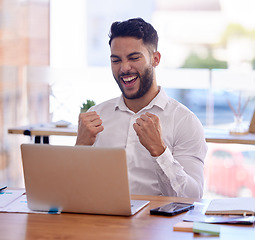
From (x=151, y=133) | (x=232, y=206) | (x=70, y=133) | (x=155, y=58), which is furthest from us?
(x=70, y=133)

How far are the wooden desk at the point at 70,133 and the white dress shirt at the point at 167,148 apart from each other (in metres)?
0.92

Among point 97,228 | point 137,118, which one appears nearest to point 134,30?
point 137,118

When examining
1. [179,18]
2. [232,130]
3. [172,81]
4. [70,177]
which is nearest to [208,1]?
[179,18]

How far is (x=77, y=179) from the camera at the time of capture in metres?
1.58

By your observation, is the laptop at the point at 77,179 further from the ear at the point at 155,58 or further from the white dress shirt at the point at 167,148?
the ear at the point at 155,58

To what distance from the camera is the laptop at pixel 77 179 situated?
1.55 m

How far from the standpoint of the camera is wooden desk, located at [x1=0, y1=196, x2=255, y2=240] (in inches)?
55.8

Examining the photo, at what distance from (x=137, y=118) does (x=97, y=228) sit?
24.5 inches

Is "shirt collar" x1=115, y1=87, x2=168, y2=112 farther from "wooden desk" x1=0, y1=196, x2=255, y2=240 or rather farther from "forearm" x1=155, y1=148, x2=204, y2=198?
"wooden desk" x1=0, y1=196, x2=255, y2=240

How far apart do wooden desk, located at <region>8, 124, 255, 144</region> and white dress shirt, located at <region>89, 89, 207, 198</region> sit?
3.03ft

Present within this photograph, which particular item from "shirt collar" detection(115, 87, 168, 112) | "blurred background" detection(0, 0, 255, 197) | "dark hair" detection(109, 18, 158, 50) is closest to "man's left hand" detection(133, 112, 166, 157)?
"shirt collar" detection(115, 87, 168, 112)

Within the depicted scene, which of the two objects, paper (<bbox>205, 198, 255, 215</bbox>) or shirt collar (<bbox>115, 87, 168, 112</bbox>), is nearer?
paper (<bbox>205, 198, 255, 215</bbox>)

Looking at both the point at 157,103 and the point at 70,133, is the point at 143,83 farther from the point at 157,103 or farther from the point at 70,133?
the point at 70,133

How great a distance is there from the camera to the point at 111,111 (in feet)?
7.72
